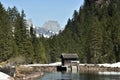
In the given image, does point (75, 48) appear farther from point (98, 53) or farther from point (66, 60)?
point (66, 60)

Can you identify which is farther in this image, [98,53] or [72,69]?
[98,53]

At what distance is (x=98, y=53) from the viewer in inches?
5536

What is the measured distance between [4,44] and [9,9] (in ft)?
152

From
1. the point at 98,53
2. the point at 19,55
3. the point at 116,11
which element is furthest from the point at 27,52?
the point at 116,11

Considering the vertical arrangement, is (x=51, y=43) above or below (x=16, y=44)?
above

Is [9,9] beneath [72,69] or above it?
above

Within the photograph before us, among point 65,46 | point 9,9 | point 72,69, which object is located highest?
point 9,9

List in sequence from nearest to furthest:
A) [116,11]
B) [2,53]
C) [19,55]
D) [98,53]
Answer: [2,53]
[19,55]
[98,53]
[116,11]

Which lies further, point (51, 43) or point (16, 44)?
point (51, 43)

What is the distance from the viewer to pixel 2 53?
102m

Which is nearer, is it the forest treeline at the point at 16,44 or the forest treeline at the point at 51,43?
the forest treeline at the point at 16,44

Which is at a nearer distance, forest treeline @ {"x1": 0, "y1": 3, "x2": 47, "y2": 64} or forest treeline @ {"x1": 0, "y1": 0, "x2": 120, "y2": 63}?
forest treeline @ {"x1": 0, "y1": 3, "x2": 47, "y2": 64}

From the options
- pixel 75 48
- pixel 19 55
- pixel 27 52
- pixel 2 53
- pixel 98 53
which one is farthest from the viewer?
pixel 75 48

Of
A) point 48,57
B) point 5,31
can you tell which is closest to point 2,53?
point 5,31
